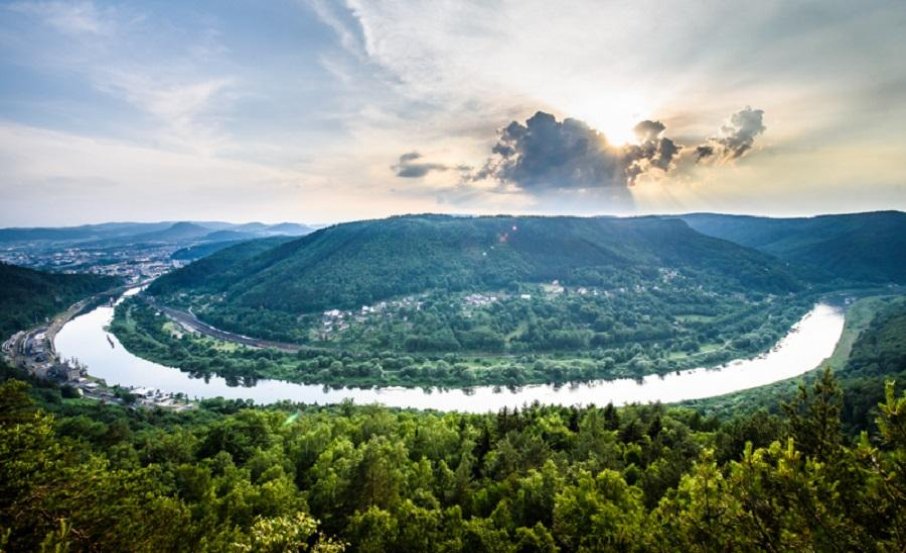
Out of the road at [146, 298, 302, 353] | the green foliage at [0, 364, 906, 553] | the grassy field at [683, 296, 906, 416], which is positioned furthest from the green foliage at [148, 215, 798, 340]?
the green foliage at [0, 364, 906, 553]

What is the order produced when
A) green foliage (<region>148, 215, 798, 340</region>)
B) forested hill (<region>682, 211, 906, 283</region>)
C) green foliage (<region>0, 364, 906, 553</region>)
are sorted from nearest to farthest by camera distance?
green foliage (<region>0, 364, 906, 553</region>) < green foliage (<region>148, 215, 798, 340</region>) < forested hill (<region>682, 211, 906, 283</region>)

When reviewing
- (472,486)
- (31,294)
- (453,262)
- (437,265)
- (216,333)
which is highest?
(453,262)

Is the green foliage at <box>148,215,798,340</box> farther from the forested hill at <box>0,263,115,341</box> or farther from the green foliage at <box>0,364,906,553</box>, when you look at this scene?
the green foliage at <box>0,364,906,553</box>

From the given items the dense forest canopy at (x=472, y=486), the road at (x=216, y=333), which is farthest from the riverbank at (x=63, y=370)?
the dense forest canopy at (x=472, y=486)

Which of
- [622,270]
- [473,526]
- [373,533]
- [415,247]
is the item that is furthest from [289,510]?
[622,270]

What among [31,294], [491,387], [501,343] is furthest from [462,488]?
[31,294]

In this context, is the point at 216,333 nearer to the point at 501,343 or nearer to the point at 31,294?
the point at 31,294
